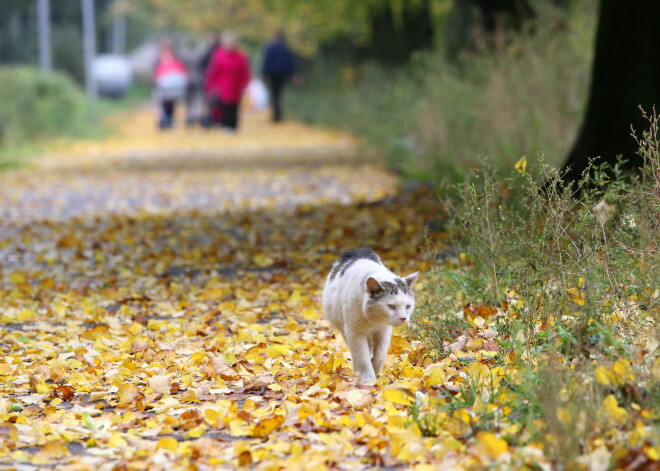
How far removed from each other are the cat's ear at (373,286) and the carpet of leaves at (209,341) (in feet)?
1.52

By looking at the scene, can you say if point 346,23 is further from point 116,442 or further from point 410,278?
point 116,442

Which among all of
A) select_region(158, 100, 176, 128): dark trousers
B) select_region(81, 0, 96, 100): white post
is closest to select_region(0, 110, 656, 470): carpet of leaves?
select_region(158, 100, 176, 128): dark trousers

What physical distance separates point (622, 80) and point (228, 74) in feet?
72.6

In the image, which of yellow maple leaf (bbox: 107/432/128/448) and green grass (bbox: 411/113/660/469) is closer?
green grass (bbox: 411/113/660/469)

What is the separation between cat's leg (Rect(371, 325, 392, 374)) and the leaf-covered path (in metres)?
0.10

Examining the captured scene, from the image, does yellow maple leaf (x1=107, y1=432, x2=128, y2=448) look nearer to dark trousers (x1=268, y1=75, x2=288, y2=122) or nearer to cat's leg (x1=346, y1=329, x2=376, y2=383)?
cat's leg (x1=346, y1=329, x2=376, y2=383)

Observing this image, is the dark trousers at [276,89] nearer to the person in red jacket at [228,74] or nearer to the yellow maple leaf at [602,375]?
the person in red jacket at [228,74]

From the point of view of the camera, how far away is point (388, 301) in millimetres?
5371

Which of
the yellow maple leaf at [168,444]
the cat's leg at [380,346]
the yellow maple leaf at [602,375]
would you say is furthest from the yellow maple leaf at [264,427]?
the yellow maple leaf at [602,375]

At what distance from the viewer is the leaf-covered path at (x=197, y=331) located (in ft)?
15.6

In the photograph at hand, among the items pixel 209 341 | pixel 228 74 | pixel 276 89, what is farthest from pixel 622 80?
pixel 276 89

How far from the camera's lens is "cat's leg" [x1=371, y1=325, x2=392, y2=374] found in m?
5.76

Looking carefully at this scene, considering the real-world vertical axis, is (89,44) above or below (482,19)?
below

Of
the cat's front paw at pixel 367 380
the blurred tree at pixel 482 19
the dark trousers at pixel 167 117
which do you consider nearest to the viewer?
the cat's front paw at pixel 367 380
